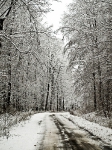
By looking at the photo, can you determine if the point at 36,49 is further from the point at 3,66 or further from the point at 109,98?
the point at 109,98

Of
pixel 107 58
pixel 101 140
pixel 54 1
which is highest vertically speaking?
pixel 54 1

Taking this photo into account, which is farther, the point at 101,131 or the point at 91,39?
the point at 91,39

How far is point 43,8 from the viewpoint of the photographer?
28.8 feet

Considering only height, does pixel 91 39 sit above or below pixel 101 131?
above

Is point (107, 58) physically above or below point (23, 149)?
above

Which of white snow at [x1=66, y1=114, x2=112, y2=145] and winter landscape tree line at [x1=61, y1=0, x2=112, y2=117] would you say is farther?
winter landscape tree line at [x1=61, y1=0, x2=112, y2=117]

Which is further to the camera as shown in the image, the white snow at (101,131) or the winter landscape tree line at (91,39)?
the winter landscape tree line at (91,39)

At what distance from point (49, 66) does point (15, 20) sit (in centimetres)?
401

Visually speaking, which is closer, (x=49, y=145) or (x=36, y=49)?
(x=49, y=145)

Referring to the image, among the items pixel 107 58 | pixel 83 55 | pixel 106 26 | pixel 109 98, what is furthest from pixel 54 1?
pixel 109 98

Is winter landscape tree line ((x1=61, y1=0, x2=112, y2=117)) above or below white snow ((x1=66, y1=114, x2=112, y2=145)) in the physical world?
above

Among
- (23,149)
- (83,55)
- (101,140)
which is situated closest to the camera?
(23,149)

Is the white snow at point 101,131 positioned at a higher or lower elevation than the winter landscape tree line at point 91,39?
lower

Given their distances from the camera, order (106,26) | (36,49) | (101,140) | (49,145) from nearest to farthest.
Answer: (49,145) → (101,140) → (36,49) → (106,26)
